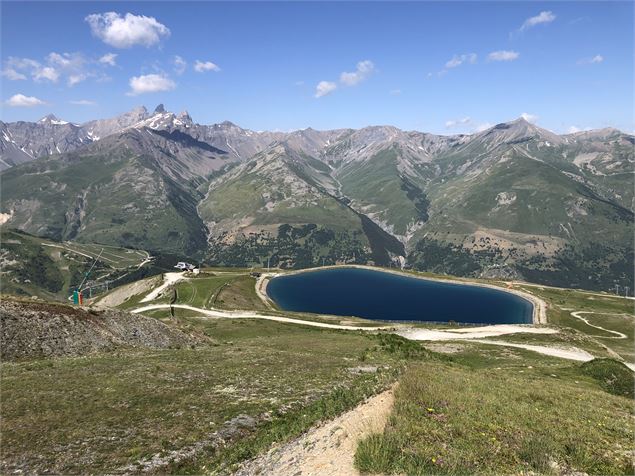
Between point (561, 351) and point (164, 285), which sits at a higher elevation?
point (164, 285)

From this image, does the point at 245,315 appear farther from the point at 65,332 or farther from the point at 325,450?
the point at 325,450

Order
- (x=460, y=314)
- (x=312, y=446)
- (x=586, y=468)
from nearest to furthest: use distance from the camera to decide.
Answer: (x=586, y=468), (x=312, y=446), (x=460, y=314)

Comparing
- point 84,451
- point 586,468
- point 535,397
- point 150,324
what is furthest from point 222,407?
point 150,324

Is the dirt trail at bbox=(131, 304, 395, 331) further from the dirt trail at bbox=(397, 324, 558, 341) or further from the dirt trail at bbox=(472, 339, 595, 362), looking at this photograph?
the dirt trail at bbox=(472, 339, 595, 362)

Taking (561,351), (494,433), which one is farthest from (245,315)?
(494,433)

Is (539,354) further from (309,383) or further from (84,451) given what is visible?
(84,451)

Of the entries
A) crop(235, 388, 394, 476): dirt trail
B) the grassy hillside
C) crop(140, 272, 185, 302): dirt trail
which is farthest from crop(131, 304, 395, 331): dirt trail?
crop(235, 388, 394, 476): dirt trail
